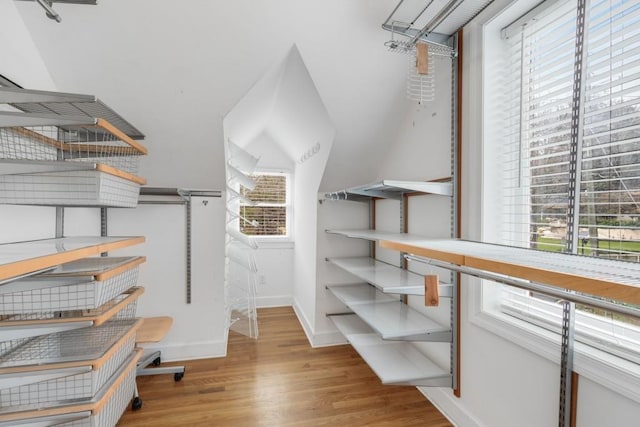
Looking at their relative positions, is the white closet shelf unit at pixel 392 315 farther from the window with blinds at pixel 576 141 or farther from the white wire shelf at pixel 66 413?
the white wire shelf at pixel 66 413

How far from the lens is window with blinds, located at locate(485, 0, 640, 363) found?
1.04 m

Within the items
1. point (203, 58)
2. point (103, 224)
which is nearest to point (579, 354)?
Result: point (203, 58)

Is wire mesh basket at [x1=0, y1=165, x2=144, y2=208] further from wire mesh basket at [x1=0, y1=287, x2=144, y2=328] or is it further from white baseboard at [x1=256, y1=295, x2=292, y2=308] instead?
white baseboard at [x1=256, y1=295, x2=292, y2=308]

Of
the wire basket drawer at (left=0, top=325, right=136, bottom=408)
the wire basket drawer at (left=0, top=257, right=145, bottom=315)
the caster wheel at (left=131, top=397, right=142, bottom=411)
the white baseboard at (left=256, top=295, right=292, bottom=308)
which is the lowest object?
the caster wheel at (left=131, top=397, right=142, bottom=411)

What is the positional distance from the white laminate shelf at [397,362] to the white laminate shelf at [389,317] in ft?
0.76

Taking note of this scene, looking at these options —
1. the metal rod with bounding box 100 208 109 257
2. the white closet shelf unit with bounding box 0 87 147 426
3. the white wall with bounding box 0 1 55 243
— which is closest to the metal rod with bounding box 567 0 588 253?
the white closet shelf unit with bounding box 0 87 147 426

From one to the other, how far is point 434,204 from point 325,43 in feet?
3.96

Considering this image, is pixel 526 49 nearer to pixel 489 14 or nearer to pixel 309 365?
pixel 489 14

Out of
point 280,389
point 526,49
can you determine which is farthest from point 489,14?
point 280,389

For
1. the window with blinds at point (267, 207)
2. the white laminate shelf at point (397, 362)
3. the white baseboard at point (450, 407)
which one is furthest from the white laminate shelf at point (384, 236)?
the window with blinds at point (267, 207)

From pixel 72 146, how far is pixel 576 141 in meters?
2.48

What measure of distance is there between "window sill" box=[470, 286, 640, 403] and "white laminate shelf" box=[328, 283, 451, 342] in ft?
1.06

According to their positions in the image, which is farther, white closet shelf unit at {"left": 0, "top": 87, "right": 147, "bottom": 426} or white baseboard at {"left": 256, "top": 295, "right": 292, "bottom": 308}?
white baseboard at {"left": 256, "top": 295, "right": 292, "bottom": 308}

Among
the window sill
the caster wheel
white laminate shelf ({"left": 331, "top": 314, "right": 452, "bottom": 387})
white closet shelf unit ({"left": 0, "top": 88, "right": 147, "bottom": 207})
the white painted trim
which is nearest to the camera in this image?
the window sill
